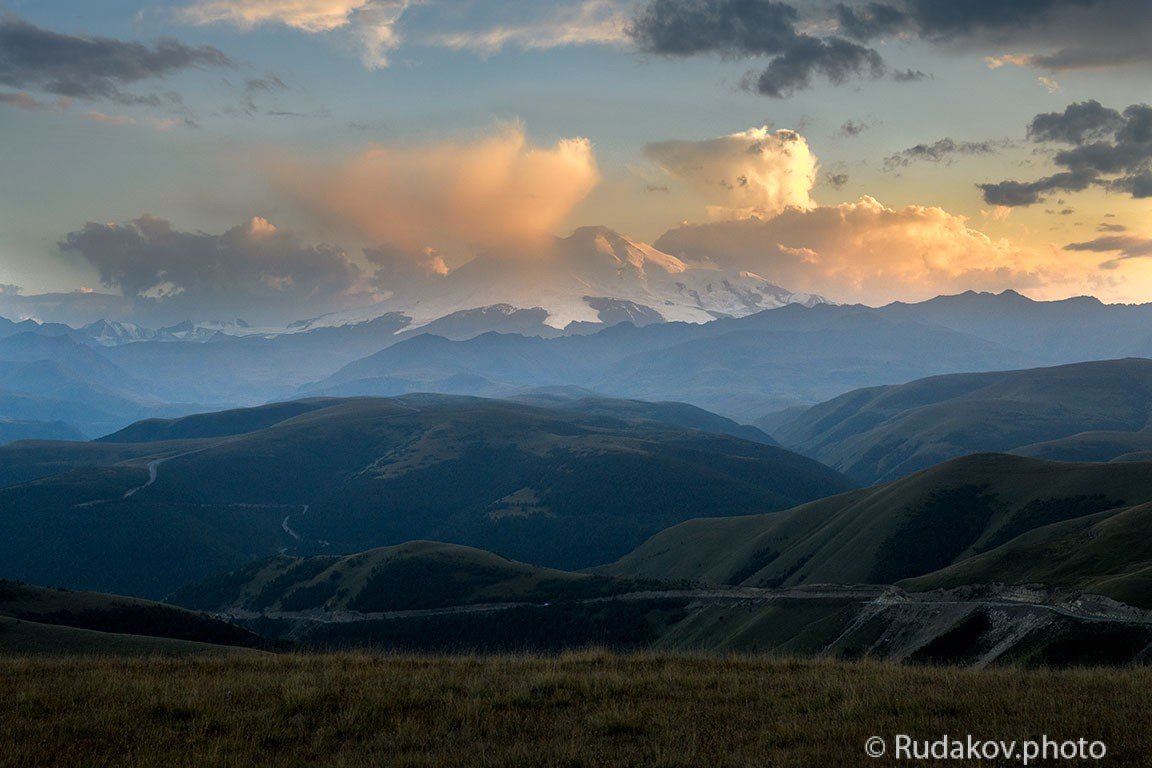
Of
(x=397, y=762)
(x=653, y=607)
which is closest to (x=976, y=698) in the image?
(x=397, y=762)

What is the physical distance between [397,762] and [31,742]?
8.18 meters

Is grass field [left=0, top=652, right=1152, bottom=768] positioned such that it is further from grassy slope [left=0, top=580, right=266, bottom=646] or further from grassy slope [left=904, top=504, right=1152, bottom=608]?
grassy slope [left=0, top=580, right=266, bottom=646]

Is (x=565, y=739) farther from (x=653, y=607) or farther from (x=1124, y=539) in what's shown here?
(x=653, y=607)

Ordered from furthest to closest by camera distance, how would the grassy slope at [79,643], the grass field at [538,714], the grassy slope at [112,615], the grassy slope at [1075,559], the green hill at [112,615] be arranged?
the grassy slope at [112,615] < the green hill at [112,615] < the grassy slope at [1075,559] < the grassy slope at [79,643] < the grass field at [538,714]

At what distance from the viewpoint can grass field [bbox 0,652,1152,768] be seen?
19.0m

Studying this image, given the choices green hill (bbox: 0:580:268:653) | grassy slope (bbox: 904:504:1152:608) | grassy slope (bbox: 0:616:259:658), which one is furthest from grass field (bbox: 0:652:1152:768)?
green hill (bbox: 0:580:268:653)

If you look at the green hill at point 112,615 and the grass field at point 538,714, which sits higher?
the grass field at point 538,714

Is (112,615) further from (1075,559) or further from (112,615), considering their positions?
(1075,559)

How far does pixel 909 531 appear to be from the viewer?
18675 centimetres

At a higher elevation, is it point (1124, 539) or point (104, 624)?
point (1124, 539)

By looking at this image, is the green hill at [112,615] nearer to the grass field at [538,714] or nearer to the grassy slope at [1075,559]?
the grass field at [538,714]

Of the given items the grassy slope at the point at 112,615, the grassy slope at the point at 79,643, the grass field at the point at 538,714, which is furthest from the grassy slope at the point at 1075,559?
the grassy slope at the point at 112,615

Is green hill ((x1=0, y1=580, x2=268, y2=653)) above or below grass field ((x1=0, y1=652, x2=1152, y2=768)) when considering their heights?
below

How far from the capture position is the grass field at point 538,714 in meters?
19.0
